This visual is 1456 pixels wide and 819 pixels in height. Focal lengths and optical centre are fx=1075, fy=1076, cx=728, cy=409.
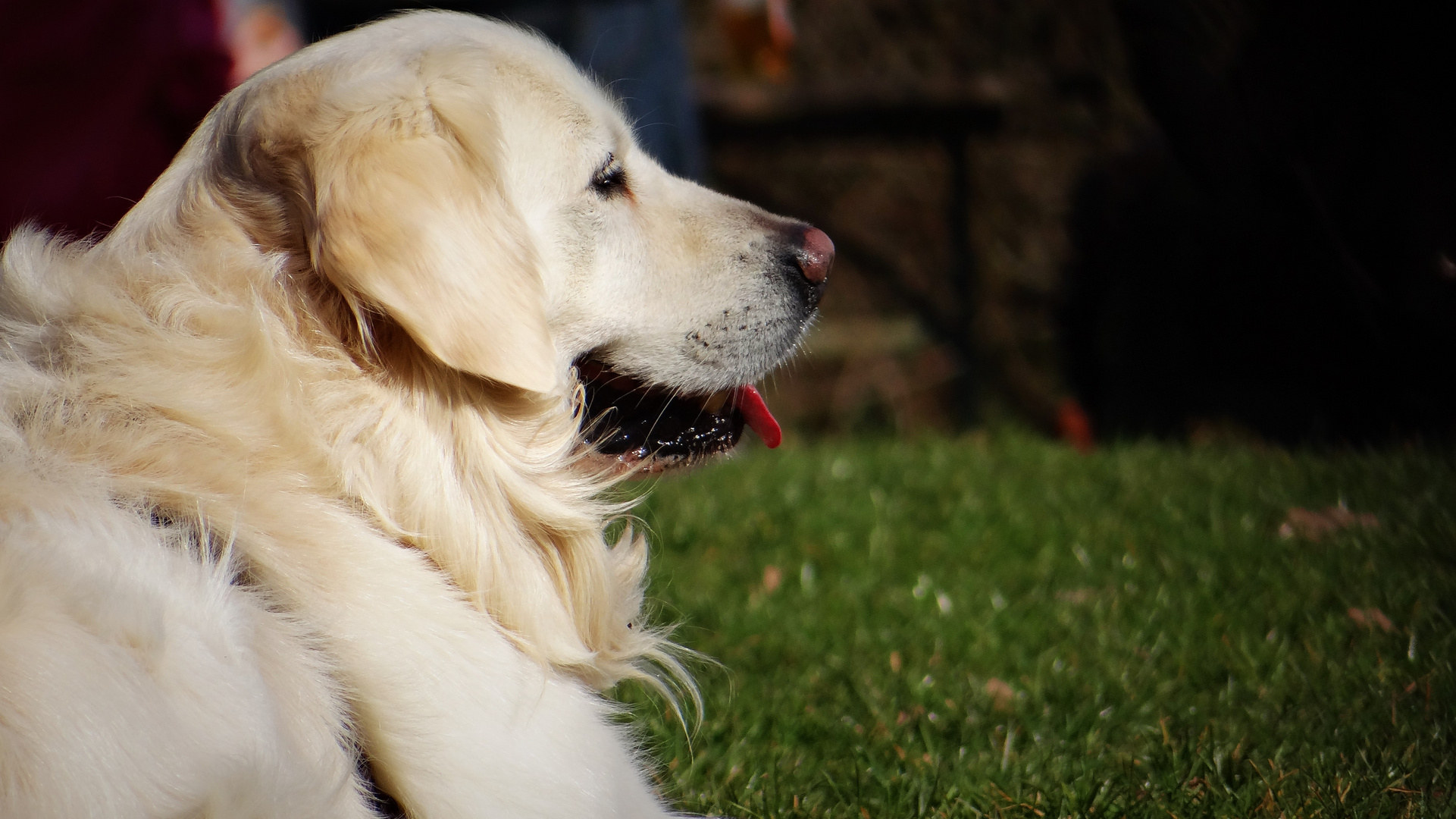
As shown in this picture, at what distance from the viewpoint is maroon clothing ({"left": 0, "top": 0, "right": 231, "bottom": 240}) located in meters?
3.23

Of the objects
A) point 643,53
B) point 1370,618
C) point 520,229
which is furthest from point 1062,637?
point 643,53

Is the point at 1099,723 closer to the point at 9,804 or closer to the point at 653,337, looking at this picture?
the point at 653,337

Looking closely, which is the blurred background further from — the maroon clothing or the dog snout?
the dog snout

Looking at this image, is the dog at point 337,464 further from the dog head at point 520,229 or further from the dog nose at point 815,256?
the dog nose at point 815,256

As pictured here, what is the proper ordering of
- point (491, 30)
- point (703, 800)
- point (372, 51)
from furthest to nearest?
point (703, 800)
point (491, 30)
point (372, 51)

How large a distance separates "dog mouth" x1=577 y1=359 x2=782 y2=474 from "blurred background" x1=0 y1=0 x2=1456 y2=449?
2079 millimetres

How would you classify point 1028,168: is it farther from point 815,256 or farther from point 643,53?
point 815,256

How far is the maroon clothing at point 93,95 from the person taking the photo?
3.23 m

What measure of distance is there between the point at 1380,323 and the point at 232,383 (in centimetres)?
392

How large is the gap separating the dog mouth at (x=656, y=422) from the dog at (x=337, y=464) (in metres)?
0.05

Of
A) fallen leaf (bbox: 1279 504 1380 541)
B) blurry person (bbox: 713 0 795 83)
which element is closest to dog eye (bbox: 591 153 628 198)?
fallen leaf (bbox: 1279 504 1380 541)

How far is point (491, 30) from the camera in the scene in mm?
1914

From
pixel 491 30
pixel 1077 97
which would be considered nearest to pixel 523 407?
pixel 491 30

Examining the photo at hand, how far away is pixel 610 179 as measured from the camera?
2.01 metres
